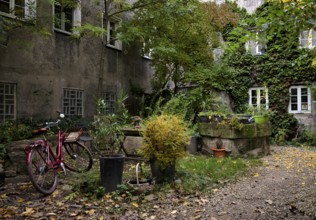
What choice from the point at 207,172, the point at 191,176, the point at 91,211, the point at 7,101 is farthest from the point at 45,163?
the point at 7,101

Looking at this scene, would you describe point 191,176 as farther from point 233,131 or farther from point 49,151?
point 233,131

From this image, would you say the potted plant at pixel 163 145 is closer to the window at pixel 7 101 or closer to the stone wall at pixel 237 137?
the stone wall at pixel 237 137

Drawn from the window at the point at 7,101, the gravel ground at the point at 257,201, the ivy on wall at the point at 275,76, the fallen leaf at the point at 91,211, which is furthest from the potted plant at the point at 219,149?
the window at the point at 7,101

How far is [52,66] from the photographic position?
33.0 feet

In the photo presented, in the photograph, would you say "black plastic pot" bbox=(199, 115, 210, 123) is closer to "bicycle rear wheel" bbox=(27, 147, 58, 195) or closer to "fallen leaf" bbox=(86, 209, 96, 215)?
"bicycle rear wheel" bbox=(27, 147, 58, 195)

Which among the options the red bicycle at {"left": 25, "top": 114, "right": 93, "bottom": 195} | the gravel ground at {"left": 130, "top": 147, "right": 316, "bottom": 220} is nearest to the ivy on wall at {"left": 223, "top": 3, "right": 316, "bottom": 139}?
the gravel ground at {"left": 130, "top": 147, "right": 316, "bottom": 220}

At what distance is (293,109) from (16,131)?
1316 cm

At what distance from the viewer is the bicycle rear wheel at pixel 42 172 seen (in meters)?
5.19

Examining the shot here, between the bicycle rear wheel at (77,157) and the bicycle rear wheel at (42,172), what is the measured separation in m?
1.12

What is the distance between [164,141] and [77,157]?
2.75 metres

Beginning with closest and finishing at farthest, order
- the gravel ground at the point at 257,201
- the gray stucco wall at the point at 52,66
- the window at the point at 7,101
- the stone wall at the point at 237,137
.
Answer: the gravel ground at the point at 257,201 < the window at the point at 7,101 < the gray stucco wall at the point at 52,66 < the stone wall at the point at 237,137

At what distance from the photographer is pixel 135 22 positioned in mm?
11703

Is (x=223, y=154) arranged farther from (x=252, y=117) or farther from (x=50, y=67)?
(x=50, y=67)

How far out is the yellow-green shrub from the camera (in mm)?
5344
